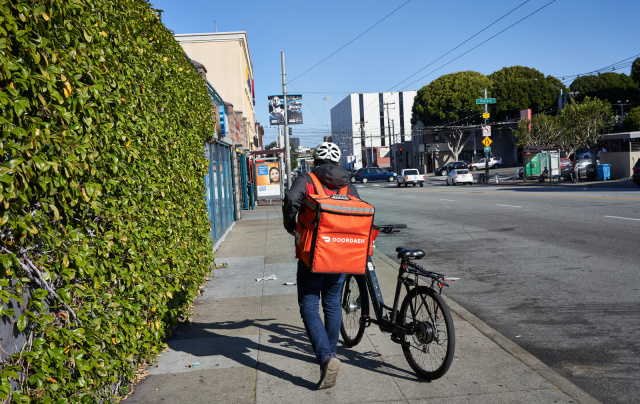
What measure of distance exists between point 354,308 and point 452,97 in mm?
70797

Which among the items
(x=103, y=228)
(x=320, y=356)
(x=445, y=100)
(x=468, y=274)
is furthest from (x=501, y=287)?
(x=445, y=100)

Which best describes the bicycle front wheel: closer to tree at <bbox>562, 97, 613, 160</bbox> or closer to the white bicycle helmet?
the white bicycle helmet

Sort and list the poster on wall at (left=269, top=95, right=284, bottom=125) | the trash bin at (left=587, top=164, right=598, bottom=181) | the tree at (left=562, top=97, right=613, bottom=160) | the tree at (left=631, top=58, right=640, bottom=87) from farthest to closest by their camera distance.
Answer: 1. the tree at (left=631, top=58, right=640, bottom=87)
2. the tree at (left=562, top=97, right=613, bottom=160)
3. the trash bin at (left=587, top=164, right=598, bottom=181)
4. the poster on wall at (left=269, top=95, right=284, bottom=125)

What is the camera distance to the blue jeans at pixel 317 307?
4.41 meters

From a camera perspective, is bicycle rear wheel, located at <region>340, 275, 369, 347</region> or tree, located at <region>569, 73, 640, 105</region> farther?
tree, located at <region>569, 73, 640, 105</region>

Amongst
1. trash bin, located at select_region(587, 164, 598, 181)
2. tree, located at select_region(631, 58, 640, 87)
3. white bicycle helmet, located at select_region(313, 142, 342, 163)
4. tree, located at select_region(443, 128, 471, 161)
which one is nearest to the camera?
white bicycle helmet, located at select_region(313, 142, 342, 163)

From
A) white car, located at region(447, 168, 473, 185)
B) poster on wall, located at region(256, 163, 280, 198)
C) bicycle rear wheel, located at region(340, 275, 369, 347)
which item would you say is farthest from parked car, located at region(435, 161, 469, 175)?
bicycle rear wheel, located at region(340, 275, 369, 347)

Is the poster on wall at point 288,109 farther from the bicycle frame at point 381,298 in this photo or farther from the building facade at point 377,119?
the building facade at point 377,119

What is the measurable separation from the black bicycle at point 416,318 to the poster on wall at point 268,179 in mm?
24218

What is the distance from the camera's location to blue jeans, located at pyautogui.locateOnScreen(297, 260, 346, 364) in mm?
4410

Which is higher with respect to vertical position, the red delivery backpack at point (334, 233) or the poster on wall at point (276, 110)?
the poster on wall at point (276, 110)

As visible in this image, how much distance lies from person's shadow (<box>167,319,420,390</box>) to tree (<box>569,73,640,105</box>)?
83808 mm

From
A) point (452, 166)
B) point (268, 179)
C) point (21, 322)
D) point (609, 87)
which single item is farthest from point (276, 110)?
point (609, 87)

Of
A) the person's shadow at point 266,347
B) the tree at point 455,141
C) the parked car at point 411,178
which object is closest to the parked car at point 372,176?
the parked car at point 411,178
